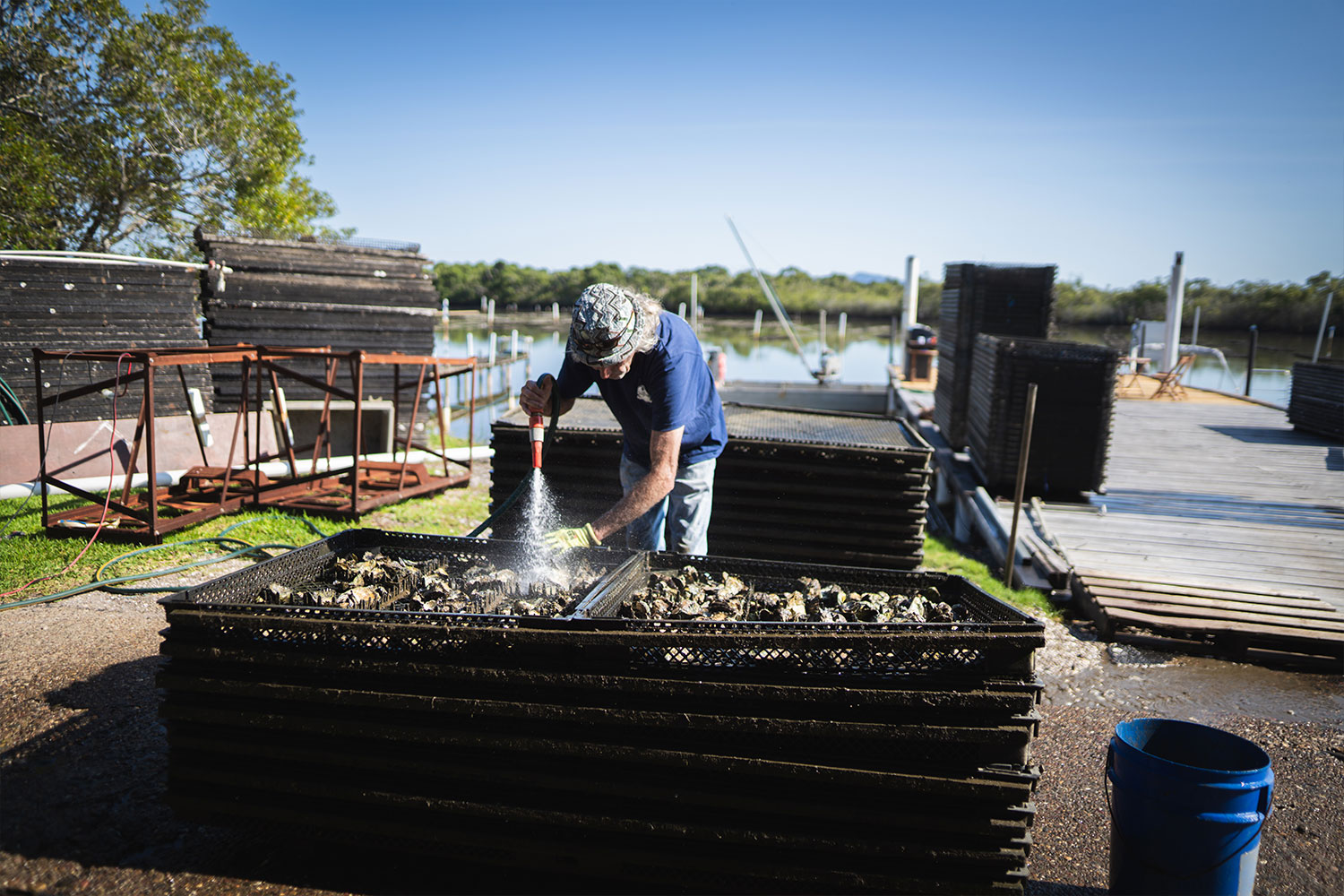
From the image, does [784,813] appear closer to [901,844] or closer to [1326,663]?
[901,844]

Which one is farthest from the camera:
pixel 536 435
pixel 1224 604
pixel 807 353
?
pixel 807 353

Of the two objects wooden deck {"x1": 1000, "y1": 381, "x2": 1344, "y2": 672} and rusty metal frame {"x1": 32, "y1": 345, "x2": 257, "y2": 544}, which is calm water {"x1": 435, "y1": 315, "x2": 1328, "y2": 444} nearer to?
wooden deck {"x1": 1000, "y1": 381, "x2": 1344, "y2": 672}

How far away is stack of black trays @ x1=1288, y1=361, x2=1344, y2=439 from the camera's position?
11.4m

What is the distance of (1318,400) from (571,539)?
42.5ft

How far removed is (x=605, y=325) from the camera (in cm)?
350

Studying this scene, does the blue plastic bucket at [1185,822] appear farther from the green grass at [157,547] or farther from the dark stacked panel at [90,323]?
the dark stacked panel at [90,323]

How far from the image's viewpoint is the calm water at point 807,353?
77.5 ft

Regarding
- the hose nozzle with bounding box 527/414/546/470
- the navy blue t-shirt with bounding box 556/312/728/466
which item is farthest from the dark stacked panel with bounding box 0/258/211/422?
the navy blue t-shirt with bounding box 556/312/728/466

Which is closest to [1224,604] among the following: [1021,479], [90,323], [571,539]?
[1021,479]

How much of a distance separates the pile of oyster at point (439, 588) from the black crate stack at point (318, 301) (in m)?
8.79

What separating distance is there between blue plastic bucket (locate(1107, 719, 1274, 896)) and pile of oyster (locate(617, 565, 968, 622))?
750 mm

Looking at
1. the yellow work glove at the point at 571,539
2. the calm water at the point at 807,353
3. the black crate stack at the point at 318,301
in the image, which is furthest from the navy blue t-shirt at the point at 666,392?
the calm water at the point at 807,353

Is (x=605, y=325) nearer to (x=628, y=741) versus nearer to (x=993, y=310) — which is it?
(x=628, y=741)

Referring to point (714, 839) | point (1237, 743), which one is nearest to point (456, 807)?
point (714, 839)
